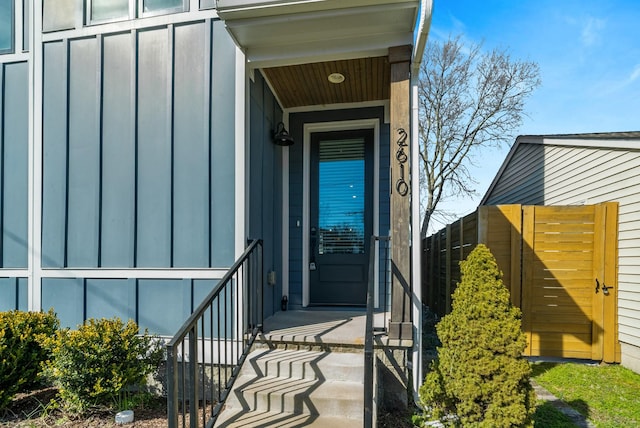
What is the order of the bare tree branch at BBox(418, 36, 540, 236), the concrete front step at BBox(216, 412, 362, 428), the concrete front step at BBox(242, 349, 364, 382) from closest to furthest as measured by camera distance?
the concrete front step at BBox(216, 412, 362, 428), the concrete front step at BBox(242, 349, 364, 382), the bare tree branch at BBox(418, 36, 540, 236)

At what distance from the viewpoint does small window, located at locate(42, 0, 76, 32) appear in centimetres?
351

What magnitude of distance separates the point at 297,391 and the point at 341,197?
96.2 inches

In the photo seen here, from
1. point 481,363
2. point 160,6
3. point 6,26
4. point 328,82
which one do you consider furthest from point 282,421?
point 6,26

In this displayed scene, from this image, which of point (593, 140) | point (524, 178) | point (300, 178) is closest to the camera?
point (300, 178)

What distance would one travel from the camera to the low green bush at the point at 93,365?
106 inches

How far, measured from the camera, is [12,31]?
3.79 metres

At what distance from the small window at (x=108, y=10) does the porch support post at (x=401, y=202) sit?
265 cm

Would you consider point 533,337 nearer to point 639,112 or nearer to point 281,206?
point 281,206

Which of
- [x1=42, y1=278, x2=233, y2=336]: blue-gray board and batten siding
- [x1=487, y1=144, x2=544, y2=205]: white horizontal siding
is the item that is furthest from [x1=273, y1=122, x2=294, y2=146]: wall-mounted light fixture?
[x1=487, y1=144, x2=544, y2=205]: white horizontal siding

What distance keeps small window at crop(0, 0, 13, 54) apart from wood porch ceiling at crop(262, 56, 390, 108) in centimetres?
284

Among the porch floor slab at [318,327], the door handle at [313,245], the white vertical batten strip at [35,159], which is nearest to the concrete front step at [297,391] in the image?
the porch floor slab at [318,327]

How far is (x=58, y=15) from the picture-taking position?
3.54m

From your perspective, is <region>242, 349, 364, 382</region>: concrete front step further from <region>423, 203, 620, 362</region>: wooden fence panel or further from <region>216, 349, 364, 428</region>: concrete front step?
<region>423, 203, 620, 362</region>: wooden fence panel

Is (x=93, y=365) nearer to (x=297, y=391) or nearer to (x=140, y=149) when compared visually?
(x=297, y=391)
